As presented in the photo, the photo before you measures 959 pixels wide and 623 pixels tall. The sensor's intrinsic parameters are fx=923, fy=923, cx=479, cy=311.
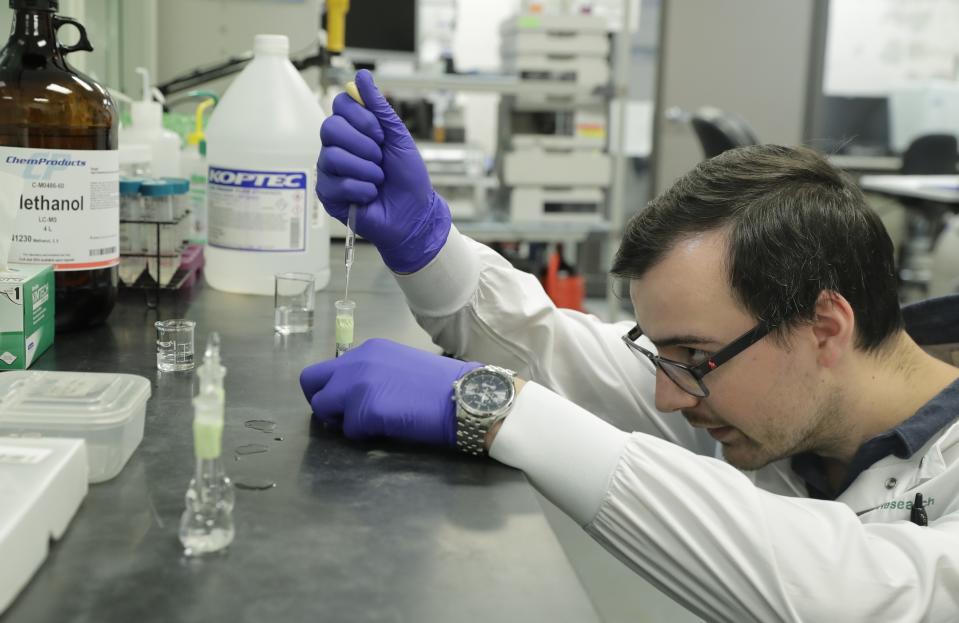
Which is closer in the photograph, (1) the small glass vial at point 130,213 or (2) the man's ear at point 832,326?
(2) the man's ear at point 832,326

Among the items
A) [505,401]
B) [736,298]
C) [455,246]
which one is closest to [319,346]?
[455,246]

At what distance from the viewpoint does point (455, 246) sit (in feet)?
3.83

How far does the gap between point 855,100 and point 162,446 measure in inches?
232

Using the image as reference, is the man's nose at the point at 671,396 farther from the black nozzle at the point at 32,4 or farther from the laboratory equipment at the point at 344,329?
the black nozzle at the point at 32,4

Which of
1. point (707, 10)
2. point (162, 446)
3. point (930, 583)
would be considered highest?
point (707, 10)

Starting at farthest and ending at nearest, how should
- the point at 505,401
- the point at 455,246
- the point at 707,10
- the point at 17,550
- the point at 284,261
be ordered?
1. the point at 707,10
2. the point at 284,261
3. the point at 455,246
4. the point at 505,401
5. the point at 17,550

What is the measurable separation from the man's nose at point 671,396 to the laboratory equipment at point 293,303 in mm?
438

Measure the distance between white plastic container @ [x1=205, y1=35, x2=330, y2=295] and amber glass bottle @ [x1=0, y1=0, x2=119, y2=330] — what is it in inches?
9.3

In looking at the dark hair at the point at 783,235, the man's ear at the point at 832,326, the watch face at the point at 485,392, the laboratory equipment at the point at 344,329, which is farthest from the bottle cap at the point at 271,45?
the man's ear at the point at 832,326

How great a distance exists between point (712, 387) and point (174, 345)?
1.90ft

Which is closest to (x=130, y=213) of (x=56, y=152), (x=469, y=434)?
(x=56, y=152)

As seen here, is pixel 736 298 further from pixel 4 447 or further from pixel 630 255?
pixel 4 447

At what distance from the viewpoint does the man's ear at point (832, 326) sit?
1011 millimetres

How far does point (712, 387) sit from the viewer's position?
1031mm
